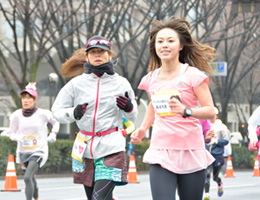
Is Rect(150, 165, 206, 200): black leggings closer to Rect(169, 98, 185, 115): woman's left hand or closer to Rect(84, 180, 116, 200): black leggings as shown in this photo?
Rect(169, 98, 185, 115): woman's left hand

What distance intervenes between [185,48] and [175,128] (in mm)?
772

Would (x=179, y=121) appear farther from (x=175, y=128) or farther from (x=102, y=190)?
(x=102, y=190)

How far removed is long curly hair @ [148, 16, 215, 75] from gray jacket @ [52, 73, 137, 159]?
2.41 feet

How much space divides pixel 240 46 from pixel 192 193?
23320 mm

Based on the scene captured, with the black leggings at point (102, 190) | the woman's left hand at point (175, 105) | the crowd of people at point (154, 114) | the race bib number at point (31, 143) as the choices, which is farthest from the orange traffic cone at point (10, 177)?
the woman's left hand at point (175, 105)

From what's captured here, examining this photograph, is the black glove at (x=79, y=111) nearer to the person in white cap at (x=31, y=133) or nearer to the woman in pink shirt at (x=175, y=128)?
the woman in pink shirt at (x=175, y=128)

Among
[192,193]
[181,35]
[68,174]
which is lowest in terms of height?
[68,174]

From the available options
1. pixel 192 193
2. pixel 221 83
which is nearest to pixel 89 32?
pixel 221 83

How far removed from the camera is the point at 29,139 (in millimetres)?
9461

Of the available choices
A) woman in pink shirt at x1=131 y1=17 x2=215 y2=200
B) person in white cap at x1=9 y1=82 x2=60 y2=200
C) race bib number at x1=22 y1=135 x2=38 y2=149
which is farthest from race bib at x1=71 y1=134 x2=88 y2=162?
race bib number at x1=22 y1=135 x2=38 y2=149

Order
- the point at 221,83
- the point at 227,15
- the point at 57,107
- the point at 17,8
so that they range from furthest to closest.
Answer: the point at 221,83, the point at 227,15, the point at 17,8, the point at 57,107

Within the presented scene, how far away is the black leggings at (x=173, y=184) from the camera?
479cm

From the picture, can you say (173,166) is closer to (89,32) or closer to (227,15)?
(89,32)

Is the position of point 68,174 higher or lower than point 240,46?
lower
